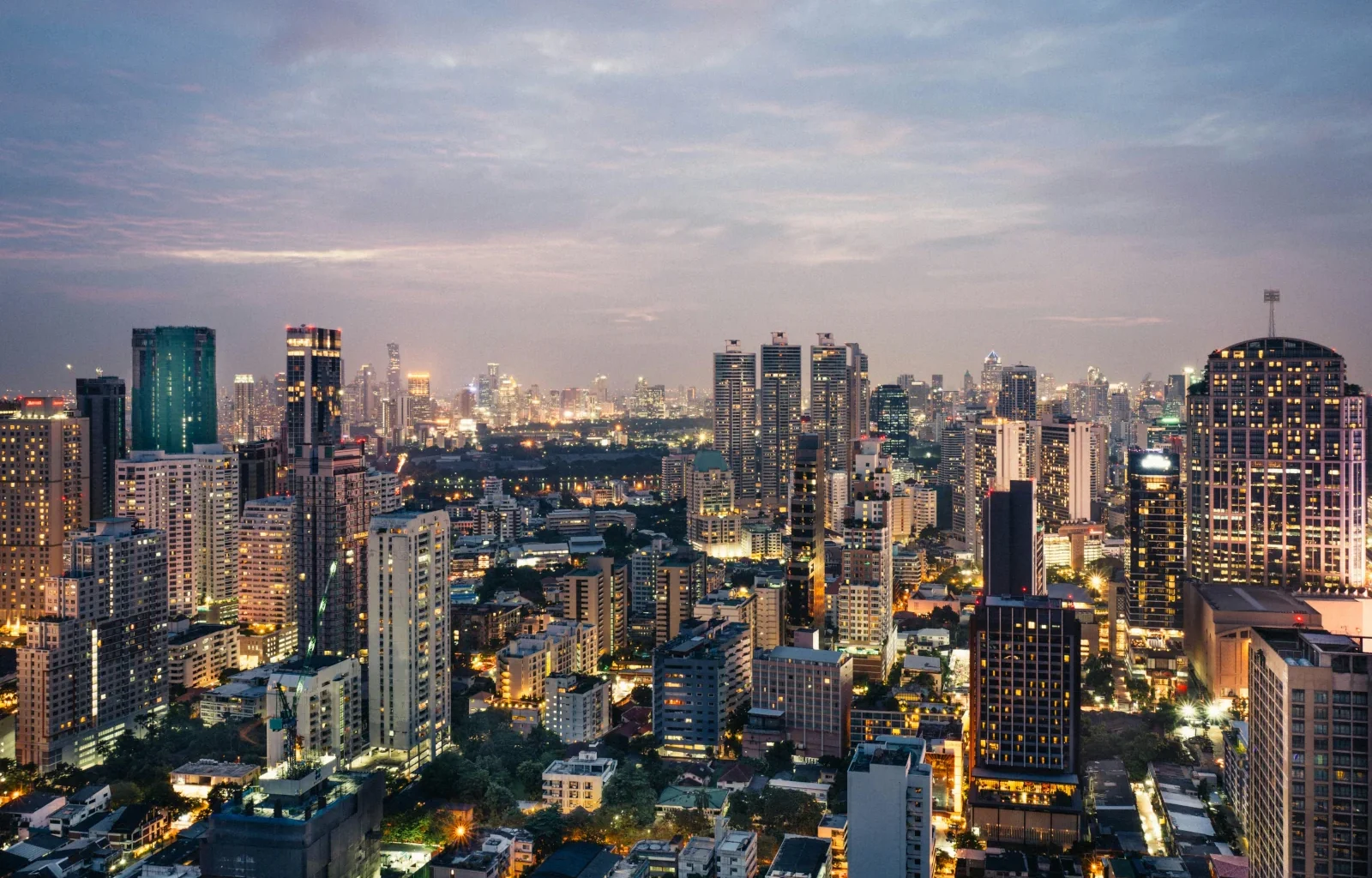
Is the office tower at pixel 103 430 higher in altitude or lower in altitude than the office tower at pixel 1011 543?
higher

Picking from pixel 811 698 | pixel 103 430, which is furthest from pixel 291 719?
pixel 103 430

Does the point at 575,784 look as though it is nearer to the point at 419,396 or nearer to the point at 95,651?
the point at 95,651

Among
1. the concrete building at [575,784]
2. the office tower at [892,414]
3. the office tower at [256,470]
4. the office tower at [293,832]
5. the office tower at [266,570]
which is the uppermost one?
the office tower at [892,414]

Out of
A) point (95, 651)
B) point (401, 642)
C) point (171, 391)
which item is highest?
point (171, 391)

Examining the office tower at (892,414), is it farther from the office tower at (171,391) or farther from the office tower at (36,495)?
the office tower at (36,495)

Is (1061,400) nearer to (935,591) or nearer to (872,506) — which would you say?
(935,591)

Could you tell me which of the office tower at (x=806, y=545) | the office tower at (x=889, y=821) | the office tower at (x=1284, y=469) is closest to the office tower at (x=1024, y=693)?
the office tower at (x=889, y=821)

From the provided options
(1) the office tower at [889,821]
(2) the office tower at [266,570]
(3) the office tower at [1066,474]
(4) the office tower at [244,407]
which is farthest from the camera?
(4) the office tower at [244,407]

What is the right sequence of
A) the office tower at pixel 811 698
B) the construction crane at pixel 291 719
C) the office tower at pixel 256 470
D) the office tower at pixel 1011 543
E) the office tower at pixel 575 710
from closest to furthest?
the construction crane at pixel 291 719, the office tower at pixel 811 698, the office tower at pixel 575 710, the office tower at pixel 1011 543, the office tower at pixel 256 470
